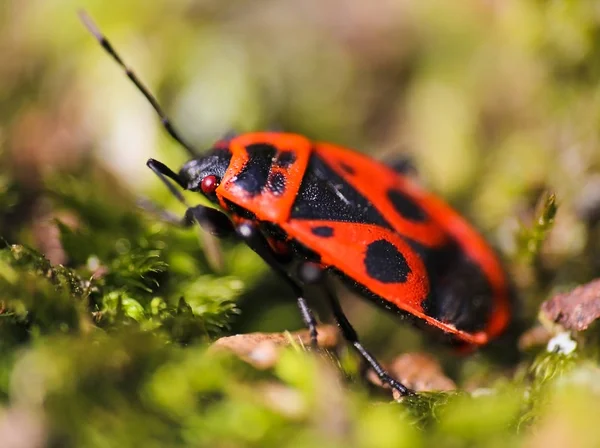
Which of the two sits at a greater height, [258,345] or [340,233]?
[340,233]

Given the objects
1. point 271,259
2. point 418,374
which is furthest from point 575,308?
point 271,259

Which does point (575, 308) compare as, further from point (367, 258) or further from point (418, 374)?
point (367, 258)

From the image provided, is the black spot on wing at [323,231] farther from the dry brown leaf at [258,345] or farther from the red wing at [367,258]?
the dry brown leaf at [258,345]

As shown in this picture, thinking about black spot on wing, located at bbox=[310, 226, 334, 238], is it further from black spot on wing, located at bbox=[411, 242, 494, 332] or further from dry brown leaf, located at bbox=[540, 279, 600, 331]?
dry brown leaf, located at bbox=[540, 279, 600, 331]

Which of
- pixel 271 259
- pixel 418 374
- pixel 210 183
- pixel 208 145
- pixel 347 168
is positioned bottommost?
pixel 418 374

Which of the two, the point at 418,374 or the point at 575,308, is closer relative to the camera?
the point at 575,308

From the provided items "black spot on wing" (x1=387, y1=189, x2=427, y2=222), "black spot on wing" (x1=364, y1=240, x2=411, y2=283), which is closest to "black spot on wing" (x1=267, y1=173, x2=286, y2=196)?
"black spot on wing" (x1=364, y1=240, x2=411, y2=283)
